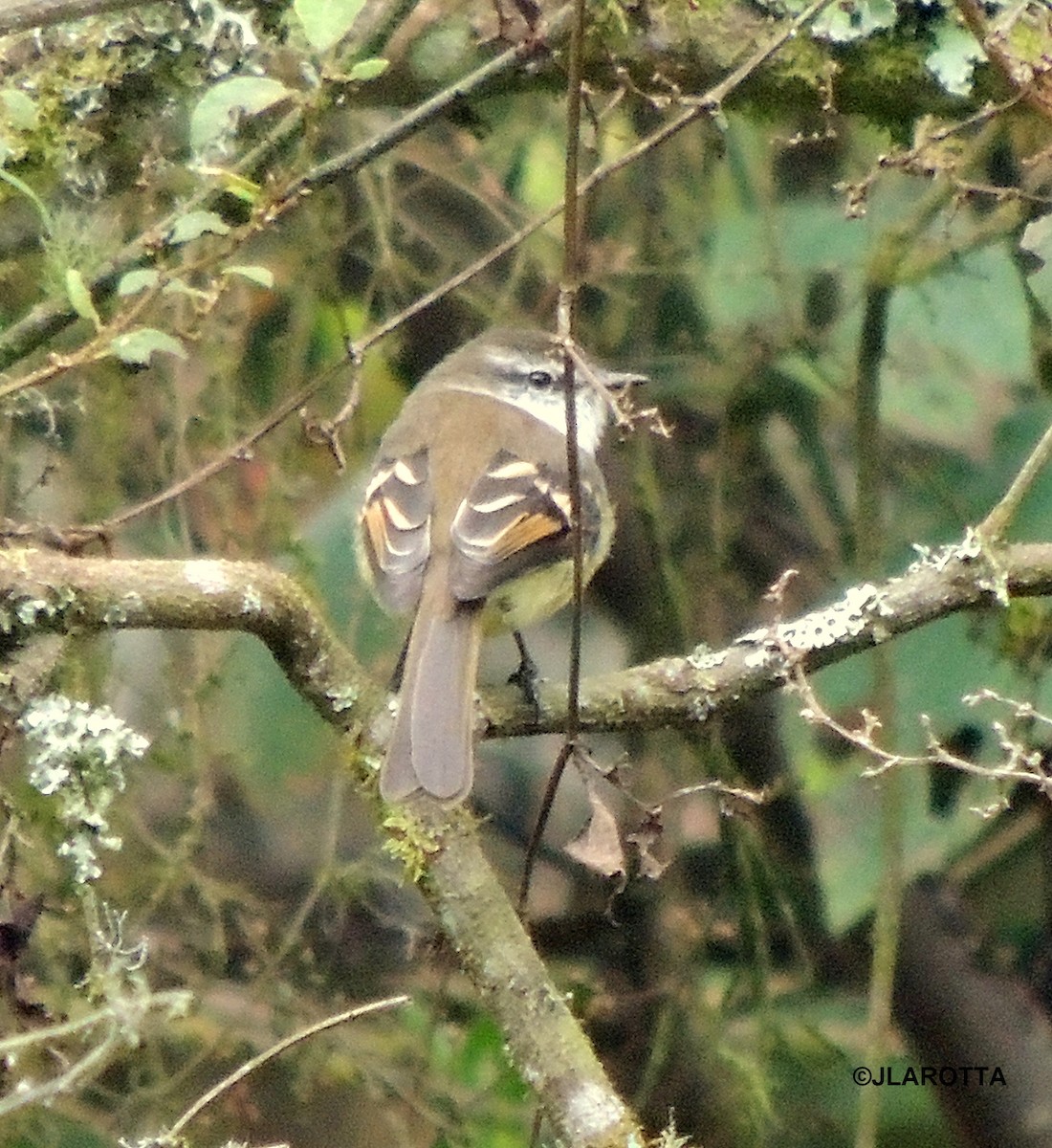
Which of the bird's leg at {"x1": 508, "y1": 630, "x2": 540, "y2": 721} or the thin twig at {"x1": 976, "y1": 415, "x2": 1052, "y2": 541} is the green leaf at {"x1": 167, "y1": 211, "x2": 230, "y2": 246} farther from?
the thin twig at {"x1": 976, "y1": 415, "x2": 1052, "y2": 541}

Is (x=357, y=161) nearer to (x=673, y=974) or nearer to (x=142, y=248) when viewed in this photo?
(x=142, y=248)

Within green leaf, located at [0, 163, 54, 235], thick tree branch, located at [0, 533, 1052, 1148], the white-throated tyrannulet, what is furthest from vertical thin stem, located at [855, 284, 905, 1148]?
green leaf, located at [0, 163, 54, 235]

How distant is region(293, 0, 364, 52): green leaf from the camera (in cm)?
197

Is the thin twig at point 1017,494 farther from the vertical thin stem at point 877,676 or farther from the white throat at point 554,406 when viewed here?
the white throat at point 554,406

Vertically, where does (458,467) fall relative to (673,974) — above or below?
above

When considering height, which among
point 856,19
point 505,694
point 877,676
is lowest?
point 877,676

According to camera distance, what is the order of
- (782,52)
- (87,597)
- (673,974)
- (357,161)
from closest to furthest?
(87,597) < (357,161) < (782,52) < (673,974)

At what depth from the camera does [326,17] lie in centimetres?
199

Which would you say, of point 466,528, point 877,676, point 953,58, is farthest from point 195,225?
point 877,676

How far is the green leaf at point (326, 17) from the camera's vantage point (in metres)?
1.97

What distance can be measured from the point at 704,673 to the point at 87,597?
882 mm

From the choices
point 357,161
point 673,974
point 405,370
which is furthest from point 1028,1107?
point 357,161

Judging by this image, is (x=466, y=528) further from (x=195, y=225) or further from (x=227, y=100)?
(x=227, y=100)

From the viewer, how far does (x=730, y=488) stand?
12.2ft
